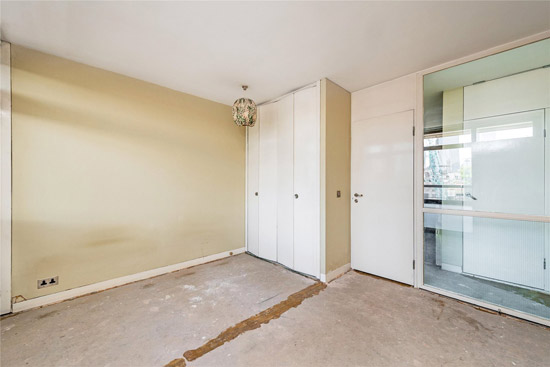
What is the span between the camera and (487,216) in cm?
223

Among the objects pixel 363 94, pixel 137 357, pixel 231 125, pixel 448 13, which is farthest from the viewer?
pixel 231 125

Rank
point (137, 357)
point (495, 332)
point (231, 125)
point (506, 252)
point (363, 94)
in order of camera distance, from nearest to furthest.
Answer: point (137, 357)
point (495, 332)
point (506, 252)
point (363, 94)
point (231, 125)

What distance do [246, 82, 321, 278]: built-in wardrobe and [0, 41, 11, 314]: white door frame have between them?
9.11ft

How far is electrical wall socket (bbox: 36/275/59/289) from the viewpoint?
7.21ft

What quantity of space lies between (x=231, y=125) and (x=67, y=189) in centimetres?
232

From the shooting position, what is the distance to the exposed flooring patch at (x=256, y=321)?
161 centimetres

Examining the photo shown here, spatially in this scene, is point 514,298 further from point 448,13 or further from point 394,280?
point 448,13

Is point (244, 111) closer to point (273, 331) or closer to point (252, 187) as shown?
point (252, 187)

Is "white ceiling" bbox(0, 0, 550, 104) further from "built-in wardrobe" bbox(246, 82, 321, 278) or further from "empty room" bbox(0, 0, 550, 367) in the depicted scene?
"built-in wardrobe" bbox(246, 82, 321, 278)

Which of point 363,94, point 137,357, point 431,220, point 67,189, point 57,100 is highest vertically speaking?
point 363,94

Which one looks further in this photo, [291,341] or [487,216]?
[487,216]

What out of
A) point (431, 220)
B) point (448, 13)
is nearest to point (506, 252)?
point (431, 220)

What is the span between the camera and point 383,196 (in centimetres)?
286

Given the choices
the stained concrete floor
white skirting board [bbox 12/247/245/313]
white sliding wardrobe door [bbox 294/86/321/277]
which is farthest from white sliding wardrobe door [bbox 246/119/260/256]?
the stained concrete floor
